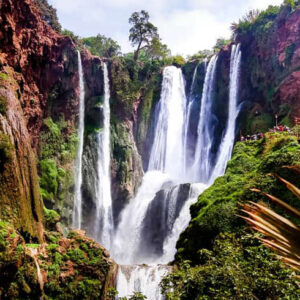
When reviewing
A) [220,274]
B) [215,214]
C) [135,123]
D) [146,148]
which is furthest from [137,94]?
[220,274]

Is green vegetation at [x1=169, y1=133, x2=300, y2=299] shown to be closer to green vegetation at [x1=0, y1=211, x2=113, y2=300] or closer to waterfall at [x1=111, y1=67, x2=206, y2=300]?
waterfall at [x1=111, y1=67, x2=206, y2=300]

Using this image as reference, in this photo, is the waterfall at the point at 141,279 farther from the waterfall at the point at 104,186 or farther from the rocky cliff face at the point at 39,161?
the waterfall at the point at 104,186

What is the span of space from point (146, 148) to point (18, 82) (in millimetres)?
16535

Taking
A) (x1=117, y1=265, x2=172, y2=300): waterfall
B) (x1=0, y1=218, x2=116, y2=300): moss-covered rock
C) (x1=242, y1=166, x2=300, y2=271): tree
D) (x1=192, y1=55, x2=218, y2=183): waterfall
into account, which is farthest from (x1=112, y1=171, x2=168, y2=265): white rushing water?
(x1=242, y1=166, x2=300, y2=271): tree

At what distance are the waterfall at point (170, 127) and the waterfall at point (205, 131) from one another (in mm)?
2397

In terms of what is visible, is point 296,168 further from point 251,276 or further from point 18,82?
point 18,82

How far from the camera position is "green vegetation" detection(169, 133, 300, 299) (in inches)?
192

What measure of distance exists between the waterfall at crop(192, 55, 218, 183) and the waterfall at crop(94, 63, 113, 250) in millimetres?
9015

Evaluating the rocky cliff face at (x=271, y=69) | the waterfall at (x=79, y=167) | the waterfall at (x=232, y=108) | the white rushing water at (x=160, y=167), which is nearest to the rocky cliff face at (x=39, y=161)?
the waterfall at (x=79, y=167)

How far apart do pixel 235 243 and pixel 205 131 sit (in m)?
22.8

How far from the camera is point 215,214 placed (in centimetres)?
1073

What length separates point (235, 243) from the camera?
6938 millimetres

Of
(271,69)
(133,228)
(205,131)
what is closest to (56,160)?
(133,228)

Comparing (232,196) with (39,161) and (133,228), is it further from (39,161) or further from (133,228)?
(39,161)
